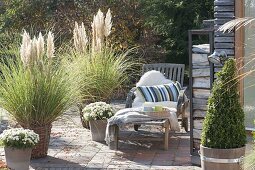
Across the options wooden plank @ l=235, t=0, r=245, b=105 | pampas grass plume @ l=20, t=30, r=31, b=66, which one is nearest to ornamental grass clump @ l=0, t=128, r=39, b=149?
pampas grass plume @ l=20, t=30, r=31, b=66

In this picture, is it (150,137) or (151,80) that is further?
(151,80)

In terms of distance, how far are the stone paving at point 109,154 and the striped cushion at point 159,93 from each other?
20.8 inches

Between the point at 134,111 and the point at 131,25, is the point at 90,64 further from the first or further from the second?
the point at 131,25

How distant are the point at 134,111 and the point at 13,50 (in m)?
1.73

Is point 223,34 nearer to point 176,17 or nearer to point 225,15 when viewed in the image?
point 225,15

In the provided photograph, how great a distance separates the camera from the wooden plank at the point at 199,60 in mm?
5777

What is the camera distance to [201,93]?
588 cm

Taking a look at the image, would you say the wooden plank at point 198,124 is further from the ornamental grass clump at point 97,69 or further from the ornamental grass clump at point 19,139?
the ornamental grass clump at point 97,69

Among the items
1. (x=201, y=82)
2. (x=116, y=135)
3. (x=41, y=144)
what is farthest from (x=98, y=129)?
(x=201, y=82)

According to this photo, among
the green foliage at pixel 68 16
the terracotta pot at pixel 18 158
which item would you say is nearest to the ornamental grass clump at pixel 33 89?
the terracotta pot at pixel 18 158

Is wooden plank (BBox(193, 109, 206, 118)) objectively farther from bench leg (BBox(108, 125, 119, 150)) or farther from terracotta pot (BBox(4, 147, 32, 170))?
terracotta pot (BBox(4, 147, 32, 170))

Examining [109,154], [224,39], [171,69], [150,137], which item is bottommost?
[109,154]

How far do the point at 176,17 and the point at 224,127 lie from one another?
7.80 m

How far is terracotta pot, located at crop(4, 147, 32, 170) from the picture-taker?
5.67 metres
